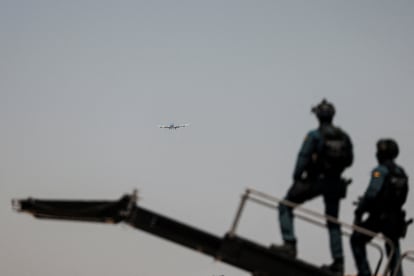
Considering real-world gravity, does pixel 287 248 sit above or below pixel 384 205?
below

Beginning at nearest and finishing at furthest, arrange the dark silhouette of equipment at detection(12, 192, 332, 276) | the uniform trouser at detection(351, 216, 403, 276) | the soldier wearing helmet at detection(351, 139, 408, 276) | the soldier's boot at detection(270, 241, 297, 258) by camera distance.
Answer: the dark silhouette of equipment at detection(12, 192, 332, 276) < the soldier's boot at detection(270, 241, 297, 258) < the soldier wearing helmet at detection(351, 139, 408, 276) < the uniform trouser at detection(351, 216, 403, 276)

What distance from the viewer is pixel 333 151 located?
853 centimetres

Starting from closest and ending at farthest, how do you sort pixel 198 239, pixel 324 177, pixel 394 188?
pixel 198 239 < pixel 324 177 < pixel 394 188

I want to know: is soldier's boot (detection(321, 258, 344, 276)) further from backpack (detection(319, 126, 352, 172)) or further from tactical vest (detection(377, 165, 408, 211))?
backpack (detection(319, 126, 352, 172))

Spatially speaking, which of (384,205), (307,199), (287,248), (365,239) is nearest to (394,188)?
(384,205)

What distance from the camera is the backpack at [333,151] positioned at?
8539mm

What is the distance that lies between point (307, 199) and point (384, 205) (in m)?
1.32

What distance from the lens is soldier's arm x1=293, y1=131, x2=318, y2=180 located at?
336 inches

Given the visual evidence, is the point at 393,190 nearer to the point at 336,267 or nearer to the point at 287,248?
the point at 336,267

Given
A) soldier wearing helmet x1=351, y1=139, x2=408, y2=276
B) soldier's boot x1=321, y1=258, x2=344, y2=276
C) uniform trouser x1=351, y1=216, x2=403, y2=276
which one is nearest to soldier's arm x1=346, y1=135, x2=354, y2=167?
soldier wearing helmet x1=351, y1=139, x2=408, y2=276

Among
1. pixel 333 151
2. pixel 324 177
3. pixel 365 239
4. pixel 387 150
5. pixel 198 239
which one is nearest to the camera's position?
pixel 198 239

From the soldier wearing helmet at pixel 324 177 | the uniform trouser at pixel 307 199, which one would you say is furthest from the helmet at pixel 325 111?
the uniform trouser at pixel 307 199

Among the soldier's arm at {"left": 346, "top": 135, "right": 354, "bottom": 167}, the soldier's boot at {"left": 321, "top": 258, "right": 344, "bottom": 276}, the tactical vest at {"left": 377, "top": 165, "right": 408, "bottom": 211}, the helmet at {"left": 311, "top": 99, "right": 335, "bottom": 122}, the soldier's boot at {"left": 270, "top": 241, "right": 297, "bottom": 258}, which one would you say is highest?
the helmet at {"left": 311, "top": 99, "right": 335, "bottom": 122}

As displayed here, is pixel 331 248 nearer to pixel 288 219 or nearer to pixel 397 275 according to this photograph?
pixel 288 219
